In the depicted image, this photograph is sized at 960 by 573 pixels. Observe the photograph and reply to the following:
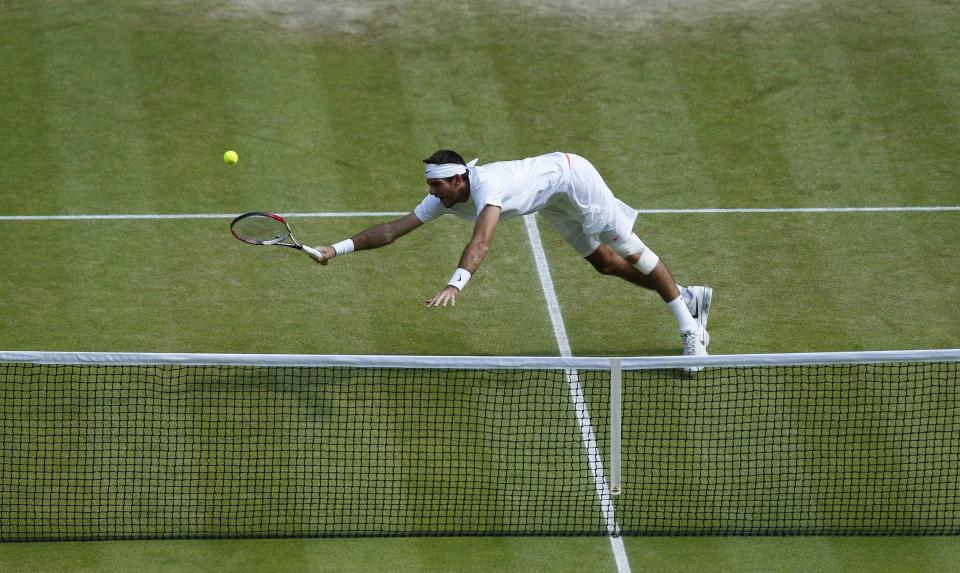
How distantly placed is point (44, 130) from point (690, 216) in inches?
258

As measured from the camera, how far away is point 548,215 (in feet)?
35.2

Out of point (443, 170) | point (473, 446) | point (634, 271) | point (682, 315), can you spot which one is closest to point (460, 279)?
point (443, 170)

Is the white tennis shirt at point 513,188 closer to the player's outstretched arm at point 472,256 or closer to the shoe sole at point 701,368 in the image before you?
the player's outstretched arm at point 472,256

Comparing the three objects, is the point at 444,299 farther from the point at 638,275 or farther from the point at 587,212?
the point at 638,275

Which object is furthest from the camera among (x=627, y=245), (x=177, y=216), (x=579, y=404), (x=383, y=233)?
(x=177, y=216)

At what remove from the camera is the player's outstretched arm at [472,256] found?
30.1 feet

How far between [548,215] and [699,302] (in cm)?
148

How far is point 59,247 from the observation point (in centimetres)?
1266

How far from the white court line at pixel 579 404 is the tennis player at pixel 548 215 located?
913 mm

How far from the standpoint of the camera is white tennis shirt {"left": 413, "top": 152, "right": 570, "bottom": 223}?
991cm

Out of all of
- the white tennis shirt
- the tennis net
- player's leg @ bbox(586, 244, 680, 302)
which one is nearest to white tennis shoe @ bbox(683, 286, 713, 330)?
player's leg @ bbox(586, 244, 680, 302)

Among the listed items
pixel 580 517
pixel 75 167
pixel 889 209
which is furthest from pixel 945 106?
pixel 75 167

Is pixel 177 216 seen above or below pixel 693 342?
below

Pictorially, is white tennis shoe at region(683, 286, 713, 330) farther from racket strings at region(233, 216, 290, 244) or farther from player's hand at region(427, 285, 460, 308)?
racket strings at region(233, 216, 290, 244)
